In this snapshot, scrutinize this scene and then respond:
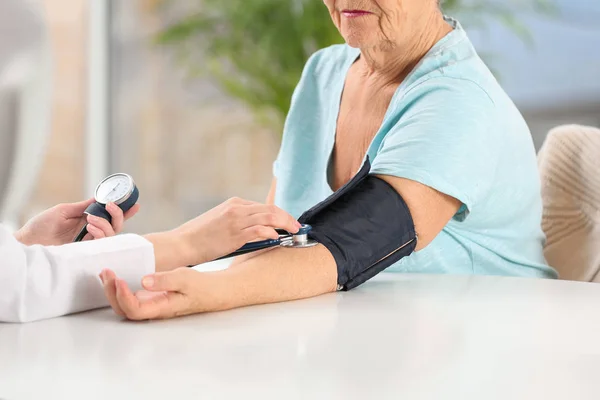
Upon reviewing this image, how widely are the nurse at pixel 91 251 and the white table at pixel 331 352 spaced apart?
30 mm

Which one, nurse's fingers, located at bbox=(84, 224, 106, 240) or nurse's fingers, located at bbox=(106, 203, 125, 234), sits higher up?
nurse's fingers, located at bbox=(106, 203, 125, 234)

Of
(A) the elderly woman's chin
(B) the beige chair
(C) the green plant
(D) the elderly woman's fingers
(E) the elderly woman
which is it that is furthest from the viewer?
(C) the green plant

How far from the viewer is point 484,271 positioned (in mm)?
1603

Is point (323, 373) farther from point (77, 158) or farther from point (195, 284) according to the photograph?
point (77, 158)

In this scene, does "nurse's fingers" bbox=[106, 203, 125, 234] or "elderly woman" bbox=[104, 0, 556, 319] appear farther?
"nurse's fingers" bbox=[106, 203, 125, 234]

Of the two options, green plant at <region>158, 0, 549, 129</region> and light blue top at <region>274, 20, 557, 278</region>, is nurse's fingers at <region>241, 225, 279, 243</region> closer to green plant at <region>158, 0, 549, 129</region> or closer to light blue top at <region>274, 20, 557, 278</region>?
light blue top at <region>274, 20, 557, 278</region>

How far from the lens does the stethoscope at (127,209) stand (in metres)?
1.20

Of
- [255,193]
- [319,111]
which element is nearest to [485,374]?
[319,111]

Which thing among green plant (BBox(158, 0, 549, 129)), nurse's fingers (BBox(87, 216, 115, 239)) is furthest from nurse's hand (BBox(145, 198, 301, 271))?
green plant (BBox(158, 0, 549, 129))

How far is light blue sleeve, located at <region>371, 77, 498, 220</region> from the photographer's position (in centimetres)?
132

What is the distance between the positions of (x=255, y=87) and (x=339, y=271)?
2.76 metres

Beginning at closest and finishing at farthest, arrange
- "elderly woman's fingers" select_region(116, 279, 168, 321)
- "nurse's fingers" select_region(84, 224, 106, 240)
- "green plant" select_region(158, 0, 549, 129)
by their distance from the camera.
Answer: "elderly woman's fingers" select_region(116, 279, 168, 321) → "nurse's fingers" select_region(84, 224, 106, 240) → "green plant" select_region(158, 0, 549, 129)

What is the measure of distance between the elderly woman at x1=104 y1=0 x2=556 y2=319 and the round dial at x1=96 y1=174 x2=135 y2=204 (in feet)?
0.77

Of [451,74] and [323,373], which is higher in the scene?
[451,74]
